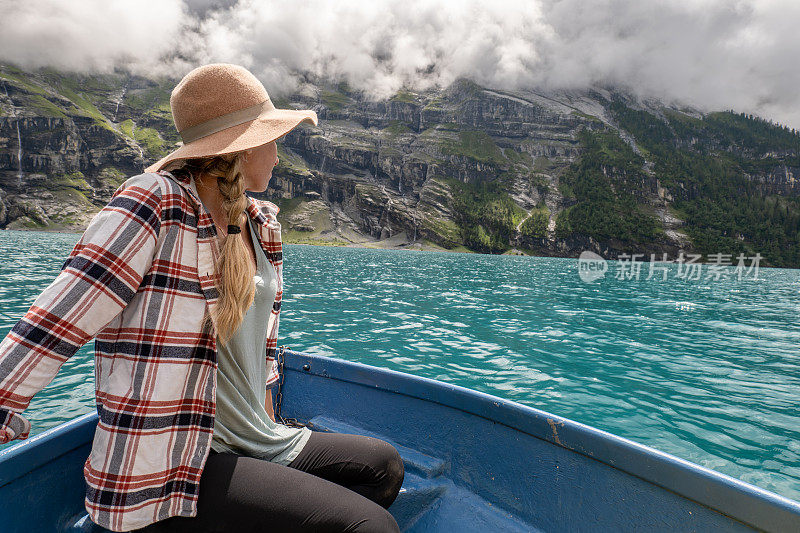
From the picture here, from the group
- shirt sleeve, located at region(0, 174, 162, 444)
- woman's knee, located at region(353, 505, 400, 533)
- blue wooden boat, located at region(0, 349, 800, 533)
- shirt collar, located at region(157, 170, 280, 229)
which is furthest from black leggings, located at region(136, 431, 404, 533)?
blue wooden boat, located at region(0, 349, 800, 533)

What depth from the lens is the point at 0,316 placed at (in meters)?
14.2

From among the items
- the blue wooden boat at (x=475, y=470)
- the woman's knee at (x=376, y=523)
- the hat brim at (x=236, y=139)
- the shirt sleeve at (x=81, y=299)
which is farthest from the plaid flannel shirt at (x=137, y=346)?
the blue wooden boat at (x=475, y=470)

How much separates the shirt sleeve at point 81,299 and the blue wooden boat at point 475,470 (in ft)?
4.73

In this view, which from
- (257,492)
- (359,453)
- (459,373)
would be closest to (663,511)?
(359,453)

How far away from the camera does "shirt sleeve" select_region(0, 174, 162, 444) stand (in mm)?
1525

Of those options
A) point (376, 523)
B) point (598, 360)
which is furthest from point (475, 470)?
point (598, 360)

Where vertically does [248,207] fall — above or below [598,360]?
above

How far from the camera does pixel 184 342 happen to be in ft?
6.26

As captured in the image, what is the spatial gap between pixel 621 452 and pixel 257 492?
2.47m

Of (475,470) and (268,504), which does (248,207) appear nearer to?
(268,504)

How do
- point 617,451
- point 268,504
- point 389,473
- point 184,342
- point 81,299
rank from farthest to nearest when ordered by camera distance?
1. point 617,451
2. point 389,473
3. point 268,504
4. point 184,342
5. point 81,299

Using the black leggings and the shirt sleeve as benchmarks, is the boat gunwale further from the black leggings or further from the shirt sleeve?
the shirt sleeve

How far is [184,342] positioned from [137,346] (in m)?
0.18

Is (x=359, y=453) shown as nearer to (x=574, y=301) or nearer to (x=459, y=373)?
(x=459, y=373)
